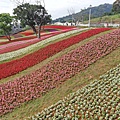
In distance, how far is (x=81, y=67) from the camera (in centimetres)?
1560

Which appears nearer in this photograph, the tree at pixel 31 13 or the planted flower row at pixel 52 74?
the planted flower row at pixel 52 74

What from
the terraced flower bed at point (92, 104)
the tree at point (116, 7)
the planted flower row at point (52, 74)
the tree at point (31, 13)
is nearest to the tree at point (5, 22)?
the tree at point (31, 13)

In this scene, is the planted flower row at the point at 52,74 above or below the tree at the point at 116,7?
below

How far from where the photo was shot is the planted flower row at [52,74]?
1393 cm

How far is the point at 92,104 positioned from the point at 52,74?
612 centimetres

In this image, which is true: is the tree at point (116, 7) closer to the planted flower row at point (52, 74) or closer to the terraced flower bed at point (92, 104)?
the planted flower row at point (52, 74)

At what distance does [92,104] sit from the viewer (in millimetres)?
10250

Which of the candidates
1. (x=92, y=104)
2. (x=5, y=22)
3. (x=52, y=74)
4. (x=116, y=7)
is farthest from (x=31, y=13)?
(x=116, y=7)

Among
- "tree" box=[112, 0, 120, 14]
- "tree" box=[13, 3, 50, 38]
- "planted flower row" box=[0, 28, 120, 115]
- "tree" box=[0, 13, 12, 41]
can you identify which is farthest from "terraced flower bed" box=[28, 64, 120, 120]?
"tree" box=[112, 0, 120, 14]

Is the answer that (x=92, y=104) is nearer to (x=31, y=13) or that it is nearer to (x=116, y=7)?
(x=31, y=13)

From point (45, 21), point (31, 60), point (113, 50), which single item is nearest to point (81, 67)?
point (113, 50)

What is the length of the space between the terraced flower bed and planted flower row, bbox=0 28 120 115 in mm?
2587

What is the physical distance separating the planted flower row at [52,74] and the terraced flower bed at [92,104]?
102 inches

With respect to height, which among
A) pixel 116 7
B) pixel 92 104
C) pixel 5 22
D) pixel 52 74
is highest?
pixel 116 7
